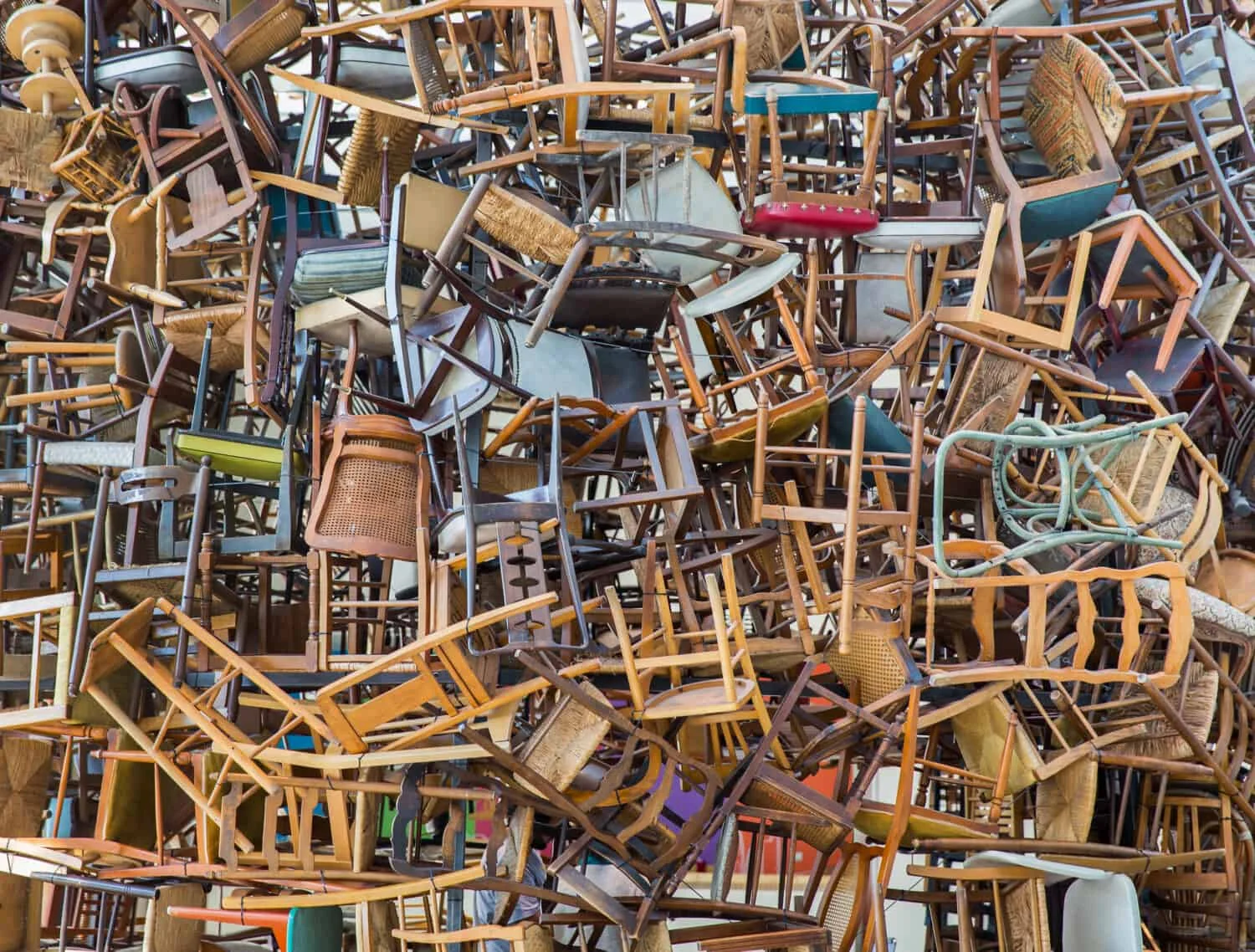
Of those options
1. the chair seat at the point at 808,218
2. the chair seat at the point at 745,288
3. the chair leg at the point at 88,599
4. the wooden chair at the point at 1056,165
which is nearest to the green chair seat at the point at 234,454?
the chair leg at the point at 88,599

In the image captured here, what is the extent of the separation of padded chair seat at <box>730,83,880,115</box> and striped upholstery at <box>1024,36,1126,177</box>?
3.59 feet

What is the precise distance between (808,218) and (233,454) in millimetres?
3038

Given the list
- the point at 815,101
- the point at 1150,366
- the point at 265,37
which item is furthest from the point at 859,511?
the point at 265,37

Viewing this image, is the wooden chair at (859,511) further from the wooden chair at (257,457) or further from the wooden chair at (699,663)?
the wooden chair at (257,457)

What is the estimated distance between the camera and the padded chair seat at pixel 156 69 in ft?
25.5

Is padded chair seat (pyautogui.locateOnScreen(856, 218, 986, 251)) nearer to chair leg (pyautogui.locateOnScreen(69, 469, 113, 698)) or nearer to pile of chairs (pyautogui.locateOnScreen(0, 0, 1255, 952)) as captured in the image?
pile of chairs (pyautogui.locateOnScreen(0, 0, 1255, 952))

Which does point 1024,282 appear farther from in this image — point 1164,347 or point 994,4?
point 994,4

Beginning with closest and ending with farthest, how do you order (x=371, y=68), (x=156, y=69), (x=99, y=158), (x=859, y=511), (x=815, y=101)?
(x=859, y=511) < (x=815, y=101) < (x=371, y=68) < (x=156, y=69) < (x=99, y=158)

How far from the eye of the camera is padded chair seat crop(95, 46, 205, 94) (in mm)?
7762

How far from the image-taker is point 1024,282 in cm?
717

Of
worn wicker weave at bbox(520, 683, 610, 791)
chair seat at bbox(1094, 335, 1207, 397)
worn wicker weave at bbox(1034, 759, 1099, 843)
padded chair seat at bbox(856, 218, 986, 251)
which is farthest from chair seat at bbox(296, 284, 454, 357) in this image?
worn wicker weave at bbox(1034, 759, 1099, 843)

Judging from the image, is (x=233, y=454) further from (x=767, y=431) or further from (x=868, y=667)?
(x=868, y=667)

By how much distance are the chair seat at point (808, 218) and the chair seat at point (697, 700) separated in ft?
7.55

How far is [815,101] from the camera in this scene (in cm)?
697
